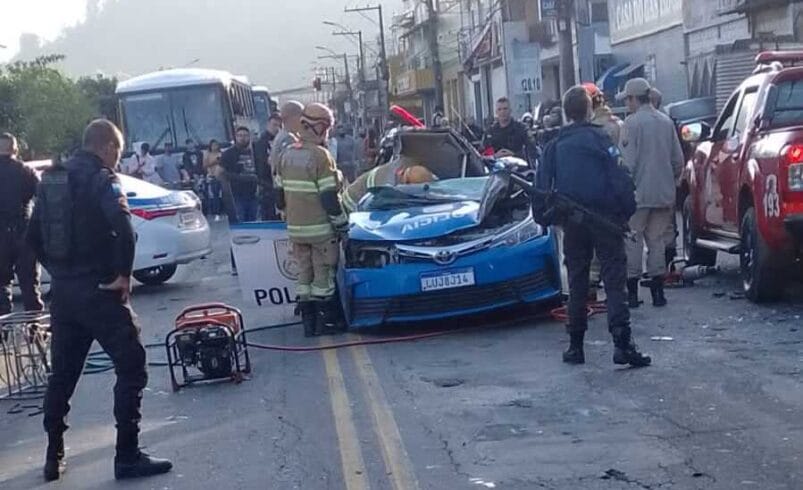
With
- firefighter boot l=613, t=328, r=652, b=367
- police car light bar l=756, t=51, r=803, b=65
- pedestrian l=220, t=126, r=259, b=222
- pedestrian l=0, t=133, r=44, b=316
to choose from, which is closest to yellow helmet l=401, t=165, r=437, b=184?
police car light bar l=756, t=51, r=803, b=65

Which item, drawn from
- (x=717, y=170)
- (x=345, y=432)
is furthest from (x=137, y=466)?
(x=717, y=170)

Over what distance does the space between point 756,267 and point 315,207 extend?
3594 millimetres

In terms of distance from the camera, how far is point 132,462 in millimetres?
7672

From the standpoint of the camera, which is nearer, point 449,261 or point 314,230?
point 449,261

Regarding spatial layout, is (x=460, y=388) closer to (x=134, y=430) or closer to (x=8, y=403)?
(x=134, y=430)

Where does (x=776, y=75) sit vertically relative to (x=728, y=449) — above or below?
above

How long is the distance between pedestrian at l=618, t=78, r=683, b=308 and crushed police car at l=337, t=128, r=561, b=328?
3.27 feet

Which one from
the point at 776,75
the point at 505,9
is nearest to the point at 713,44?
the point at 776,75

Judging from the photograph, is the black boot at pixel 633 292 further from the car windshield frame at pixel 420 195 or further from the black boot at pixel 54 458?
the black boot at pixel 54 458

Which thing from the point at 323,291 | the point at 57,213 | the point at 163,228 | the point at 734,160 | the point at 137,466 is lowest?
the point at 137,466

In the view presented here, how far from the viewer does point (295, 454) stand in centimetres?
786


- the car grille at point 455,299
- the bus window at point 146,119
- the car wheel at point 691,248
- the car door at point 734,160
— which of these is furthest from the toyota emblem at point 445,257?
the bus window at point 146,119

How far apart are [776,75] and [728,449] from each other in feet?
19.4

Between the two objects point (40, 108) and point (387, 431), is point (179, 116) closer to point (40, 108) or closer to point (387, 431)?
point (40, 108)
